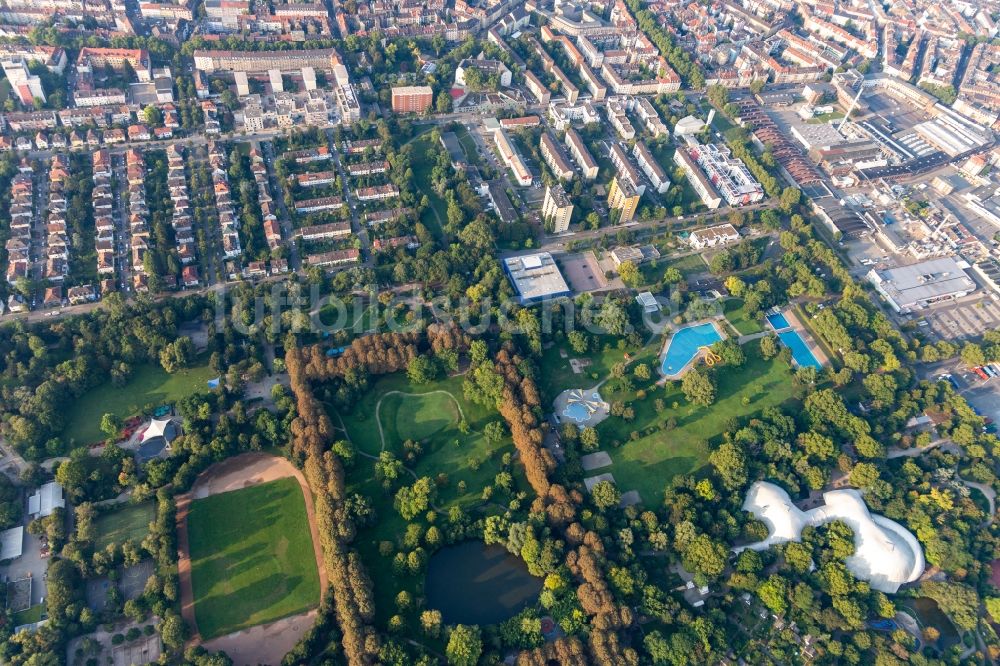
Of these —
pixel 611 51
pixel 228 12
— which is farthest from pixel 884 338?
pixel 228 12

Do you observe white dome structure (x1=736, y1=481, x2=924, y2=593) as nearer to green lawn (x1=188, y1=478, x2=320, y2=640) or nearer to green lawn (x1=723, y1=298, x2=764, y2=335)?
green lawn (x1=723, y1=298, x2=764, y2=335)

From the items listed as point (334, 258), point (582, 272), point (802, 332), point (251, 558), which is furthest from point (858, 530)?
point (334, 258)

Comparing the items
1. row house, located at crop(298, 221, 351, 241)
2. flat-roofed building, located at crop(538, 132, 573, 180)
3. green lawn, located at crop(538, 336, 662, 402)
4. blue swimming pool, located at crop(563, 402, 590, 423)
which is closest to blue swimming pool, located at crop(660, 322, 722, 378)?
green lawn, located at crop(538, 336, 662, 402)

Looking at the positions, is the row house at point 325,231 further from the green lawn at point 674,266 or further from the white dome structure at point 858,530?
the white dome structure at point 858,530

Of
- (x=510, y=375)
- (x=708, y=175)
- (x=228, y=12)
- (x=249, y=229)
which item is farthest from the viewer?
(x=228, y=12)

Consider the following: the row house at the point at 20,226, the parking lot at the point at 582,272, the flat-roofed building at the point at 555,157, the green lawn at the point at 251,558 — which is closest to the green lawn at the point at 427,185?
the parking lot at the point at 582,272

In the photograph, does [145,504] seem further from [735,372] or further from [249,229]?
[735,372]
